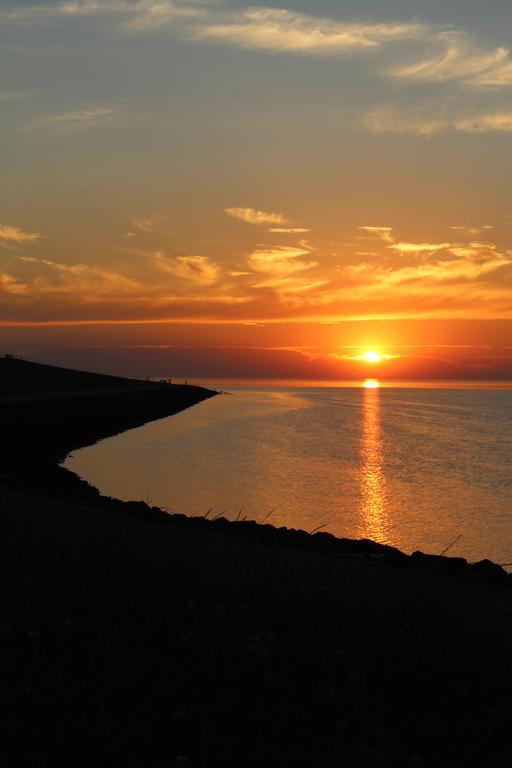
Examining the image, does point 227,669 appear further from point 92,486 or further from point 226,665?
point 92,486

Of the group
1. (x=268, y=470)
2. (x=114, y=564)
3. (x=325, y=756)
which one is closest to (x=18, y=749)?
(x=325, y=756)

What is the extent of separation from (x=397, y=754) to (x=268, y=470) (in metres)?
39.7

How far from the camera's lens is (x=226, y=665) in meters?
7.01

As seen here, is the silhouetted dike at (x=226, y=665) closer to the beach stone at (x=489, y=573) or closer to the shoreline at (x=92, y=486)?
the beach stone at (x=489, y=573)

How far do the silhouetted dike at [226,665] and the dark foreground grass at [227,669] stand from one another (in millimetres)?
18

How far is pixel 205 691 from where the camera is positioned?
659 centimetres

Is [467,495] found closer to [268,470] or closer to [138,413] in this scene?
[268,470]

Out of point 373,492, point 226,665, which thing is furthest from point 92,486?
point 226,665

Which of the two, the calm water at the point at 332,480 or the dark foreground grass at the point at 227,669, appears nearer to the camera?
the dark foreground grass at the point at 227,669

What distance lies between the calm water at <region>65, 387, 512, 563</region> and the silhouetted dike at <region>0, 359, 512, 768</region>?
1171 cm

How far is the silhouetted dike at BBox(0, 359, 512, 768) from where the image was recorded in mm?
5785

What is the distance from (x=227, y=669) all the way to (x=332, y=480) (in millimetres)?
36134

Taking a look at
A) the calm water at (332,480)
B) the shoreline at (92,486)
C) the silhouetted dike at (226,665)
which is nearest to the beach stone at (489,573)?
the shoreline at (92,486)

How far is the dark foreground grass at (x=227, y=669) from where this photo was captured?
18.9 feet
